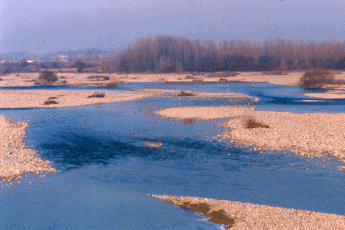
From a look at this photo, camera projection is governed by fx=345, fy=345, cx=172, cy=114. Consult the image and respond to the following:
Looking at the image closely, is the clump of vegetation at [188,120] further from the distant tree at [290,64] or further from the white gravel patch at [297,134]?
the distant tree at [290,64]

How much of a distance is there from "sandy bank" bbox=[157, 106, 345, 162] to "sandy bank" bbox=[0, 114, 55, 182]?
7437 millimetres

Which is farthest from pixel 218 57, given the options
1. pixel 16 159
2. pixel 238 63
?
pixel 16 159

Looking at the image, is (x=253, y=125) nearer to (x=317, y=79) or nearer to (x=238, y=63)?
(x=317, y=79)

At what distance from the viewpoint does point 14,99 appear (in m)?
28.8

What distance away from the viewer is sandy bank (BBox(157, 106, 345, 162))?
1233 centimetres

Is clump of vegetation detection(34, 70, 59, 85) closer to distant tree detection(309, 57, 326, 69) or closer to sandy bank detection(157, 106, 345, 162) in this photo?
sandy bank detection(157, 106, 345, 162)

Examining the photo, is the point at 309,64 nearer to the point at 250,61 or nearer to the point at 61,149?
the point at 250,61

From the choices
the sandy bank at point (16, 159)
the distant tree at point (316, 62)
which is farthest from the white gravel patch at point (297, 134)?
the distant tree at point (316, 62)

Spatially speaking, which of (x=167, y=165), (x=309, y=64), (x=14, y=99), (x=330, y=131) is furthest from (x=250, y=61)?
(x=167, y=165)

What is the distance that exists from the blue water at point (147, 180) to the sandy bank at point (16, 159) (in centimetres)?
43

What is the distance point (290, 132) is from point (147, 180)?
7.42 m

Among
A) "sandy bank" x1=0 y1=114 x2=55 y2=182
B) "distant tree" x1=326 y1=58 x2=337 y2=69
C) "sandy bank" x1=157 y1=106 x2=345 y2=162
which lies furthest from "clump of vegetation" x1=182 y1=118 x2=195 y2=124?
"distant tree" x1=326 y1=58 x2=337 y2=69

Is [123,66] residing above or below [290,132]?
above

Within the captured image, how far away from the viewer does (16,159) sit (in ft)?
36.9
